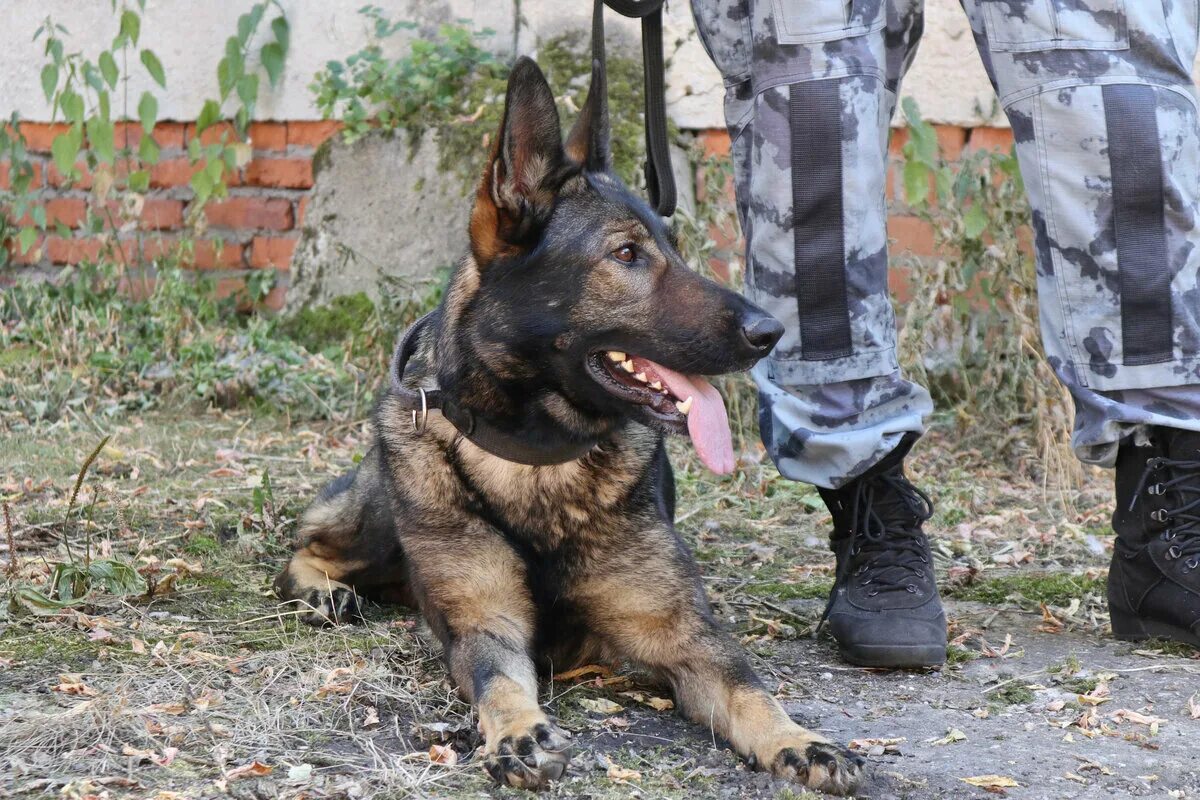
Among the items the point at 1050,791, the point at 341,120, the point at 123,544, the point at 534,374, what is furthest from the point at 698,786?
the point at 341,120

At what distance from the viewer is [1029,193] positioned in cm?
270

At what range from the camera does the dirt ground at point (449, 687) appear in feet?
6.68

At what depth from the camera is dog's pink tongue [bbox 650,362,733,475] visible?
232cm

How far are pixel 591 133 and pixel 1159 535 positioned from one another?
1443 millimetres

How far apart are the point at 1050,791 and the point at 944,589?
4.21 ft

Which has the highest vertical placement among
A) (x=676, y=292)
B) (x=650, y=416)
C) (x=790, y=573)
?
(x=676, y=292)

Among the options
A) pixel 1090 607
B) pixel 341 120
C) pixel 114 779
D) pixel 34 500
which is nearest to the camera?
pixel 114 779

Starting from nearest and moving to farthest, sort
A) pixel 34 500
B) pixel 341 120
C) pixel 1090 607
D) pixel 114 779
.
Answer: pixel 114 779, pixel 1090 607, pixel 34 500, pixel 341 120

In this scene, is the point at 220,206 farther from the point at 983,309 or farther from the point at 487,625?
→ the point at 487,625

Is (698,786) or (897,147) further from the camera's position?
(897,147)

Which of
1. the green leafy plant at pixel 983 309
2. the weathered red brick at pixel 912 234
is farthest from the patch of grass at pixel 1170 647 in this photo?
the weathered red brick at pixel 912 234

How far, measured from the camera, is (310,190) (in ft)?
19.4

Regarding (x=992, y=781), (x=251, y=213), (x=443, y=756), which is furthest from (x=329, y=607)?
(x=251, y=213)

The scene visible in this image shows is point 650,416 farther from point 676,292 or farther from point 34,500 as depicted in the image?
point 34,500
